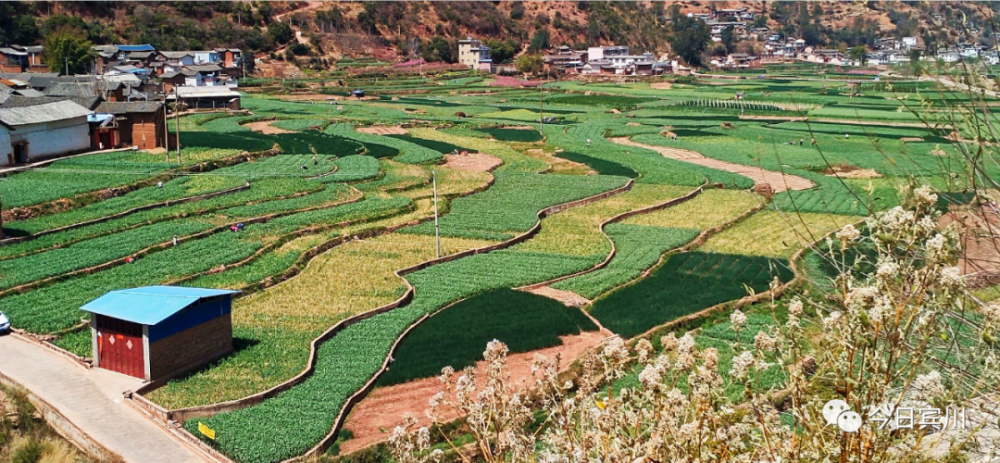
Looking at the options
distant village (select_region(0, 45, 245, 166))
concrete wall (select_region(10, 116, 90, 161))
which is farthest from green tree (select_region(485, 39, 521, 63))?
concrete wall (select_region(10, 116, 90, 161))

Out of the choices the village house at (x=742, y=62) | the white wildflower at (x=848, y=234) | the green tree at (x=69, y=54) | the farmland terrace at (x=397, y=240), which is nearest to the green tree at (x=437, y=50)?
the green tree at (x=69, y=54)

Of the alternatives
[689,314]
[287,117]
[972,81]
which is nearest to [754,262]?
[689,314]

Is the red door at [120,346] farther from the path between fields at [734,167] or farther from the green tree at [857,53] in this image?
the path between fields at [734,167]

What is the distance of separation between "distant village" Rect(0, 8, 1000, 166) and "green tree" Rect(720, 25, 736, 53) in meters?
10.3

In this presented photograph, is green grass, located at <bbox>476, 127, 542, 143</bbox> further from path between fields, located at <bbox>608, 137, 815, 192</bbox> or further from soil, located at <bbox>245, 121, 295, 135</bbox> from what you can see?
soil, located at <bbox>245, 121, 295, 135</bbox>

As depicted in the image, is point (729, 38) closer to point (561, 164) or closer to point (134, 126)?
point (561, 164)

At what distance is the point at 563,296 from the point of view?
25.2m

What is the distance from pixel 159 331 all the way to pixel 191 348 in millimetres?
975

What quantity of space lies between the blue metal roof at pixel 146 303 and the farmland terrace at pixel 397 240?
4.77 ft

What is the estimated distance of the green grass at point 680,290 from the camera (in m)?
23.2

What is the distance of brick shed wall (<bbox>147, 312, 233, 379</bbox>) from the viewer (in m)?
18.7

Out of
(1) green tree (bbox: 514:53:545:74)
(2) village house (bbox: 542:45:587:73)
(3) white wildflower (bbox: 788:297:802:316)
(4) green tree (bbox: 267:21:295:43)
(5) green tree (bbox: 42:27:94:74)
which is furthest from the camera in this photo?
(2) village house (bbox: 542:45:587:73)

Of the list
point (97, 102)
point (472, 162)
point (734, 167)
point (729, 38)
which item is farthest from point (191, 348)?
point (729, 38)

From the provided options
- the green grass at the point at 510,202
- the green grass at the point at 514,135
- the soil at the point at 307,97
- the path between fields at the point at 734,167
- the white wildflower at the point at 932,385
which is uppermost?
the soil at the point at 307,97
